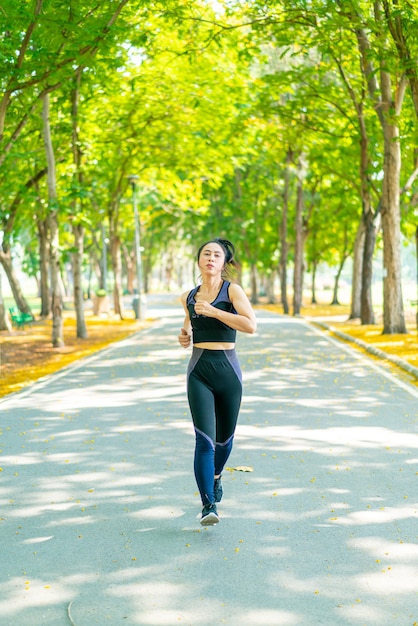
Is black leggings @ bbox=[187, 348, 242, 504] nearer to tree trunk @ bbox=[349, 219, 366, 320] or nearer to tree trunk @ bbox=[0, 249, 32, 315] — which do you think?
tree trunk @ bbox=[0, 249, 32, 315]

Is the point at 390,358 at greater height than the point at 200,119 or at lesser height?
lesser

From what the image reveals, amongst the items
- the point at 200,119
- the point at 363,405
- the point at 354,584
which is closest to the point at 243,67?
the point at 200,119

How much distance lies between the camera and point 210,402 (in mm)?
5828

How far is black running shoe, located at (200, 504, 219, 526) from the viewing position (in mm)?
5637

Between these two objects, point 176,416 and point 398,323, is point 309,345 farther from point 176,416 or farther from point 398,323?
point 176,416

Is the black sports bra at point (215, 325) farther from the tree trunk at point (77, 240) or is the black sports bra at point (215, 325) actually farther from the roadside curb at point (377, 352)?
the tree trunk at point (77, 240)

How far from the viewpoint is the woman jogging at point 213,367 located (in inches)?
225

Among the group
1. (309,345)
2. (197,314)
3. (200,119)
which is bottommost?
(309,345)

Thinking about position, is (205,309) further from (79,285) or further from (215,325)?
(79,285)

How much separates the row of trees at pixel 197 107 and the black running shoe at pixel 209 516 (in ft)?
30.8

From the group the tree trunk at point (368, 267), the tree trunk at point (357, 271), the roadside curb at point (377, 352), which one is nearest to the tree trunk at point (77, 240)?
the roadside curb at point (377, 352)

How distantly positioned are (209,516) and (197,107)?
75.2 feet

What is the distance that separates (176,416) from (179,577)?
560cm

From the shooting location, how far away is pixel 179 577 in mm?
4711
